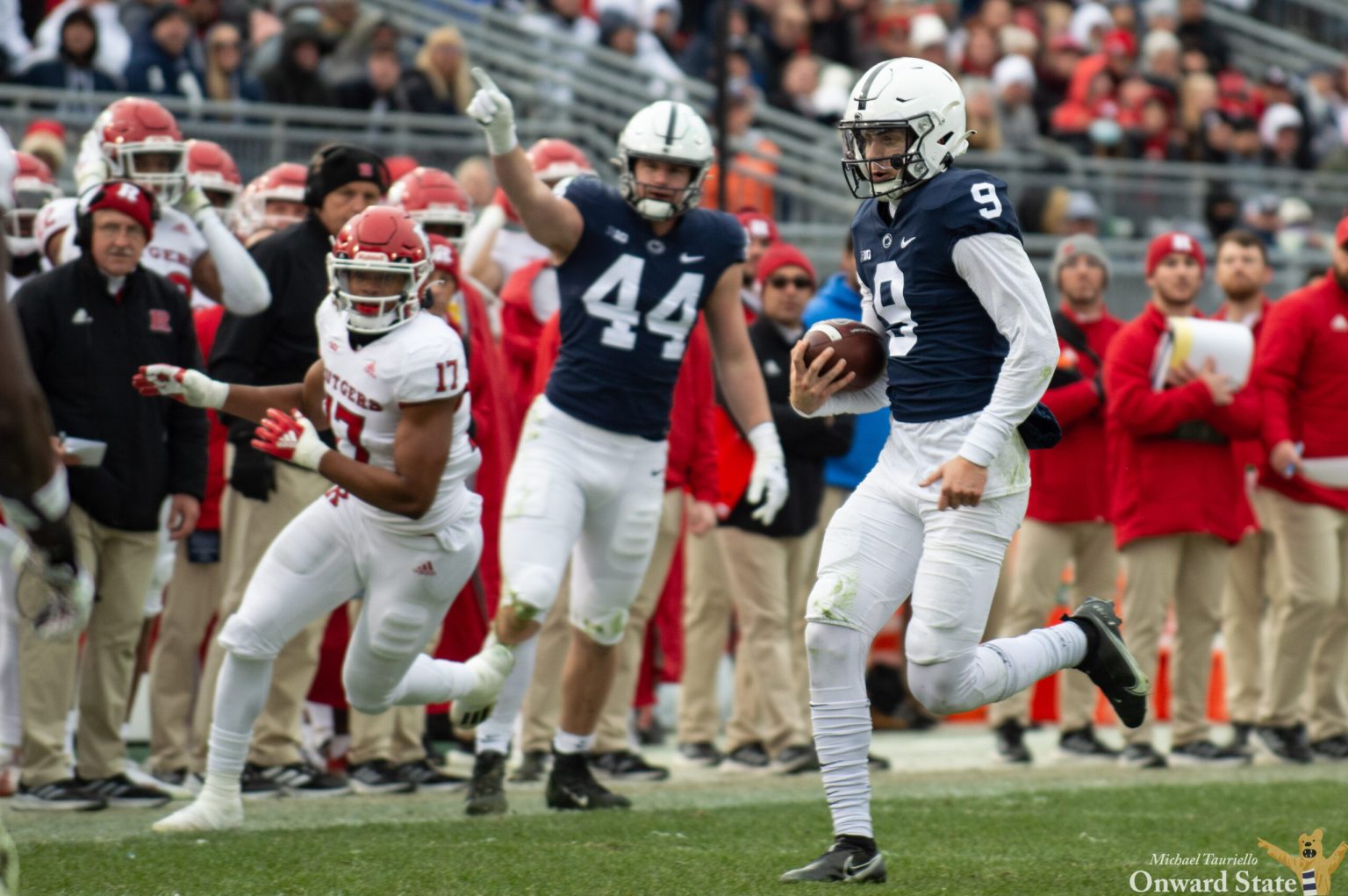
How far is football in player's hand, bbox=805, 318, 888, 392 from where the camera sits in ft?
17.4

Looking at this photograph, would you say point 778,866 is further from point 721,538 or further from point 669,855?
point 721,538

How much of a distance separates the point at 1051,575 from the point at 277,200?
363cm

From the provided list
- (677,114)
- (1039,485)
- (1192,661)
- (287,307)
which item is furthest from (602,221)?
(1192,661)

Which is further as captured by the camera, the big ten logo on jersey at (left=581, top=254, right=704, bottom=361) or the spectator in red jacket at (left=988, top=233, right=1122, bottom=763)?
the spectator in red jacket at (left=988, top=233, right=1122, bottom=763)

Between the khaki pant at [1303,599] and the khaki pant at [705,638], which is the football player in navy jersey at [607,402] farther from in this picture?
the khaki pant at [1303,599]

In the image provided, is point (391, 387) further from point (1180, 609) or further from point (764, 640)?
Answer: point (1180, 609)

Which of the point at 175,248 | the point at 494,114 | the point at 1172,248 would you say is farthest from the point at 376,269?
the point at 1172,248

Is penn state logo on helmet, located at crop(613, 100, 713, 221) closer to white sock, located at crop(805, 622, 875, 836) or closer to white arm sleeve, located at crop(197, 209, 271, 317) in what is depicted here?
white arm sleeve, located at crop(197, 209, 271, 317)

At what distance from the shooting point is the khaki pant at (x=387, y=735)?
292 inches

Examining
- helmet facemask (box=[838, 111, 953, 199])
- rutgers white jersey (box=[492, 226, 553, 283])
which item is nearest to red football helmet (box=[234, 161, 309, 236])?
rutgers white jersey (box=[492, 226, 553, 283])

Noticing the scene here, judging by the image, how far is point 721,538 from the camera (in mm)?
8383

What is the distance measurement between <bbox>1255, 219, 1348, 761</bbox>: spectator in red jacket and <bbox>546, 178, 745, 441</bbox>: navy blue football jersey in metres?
3.12

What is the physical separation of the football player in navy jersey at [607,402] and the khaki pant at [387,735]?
3.09ft

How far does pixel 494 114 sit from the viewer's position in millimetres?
6051
